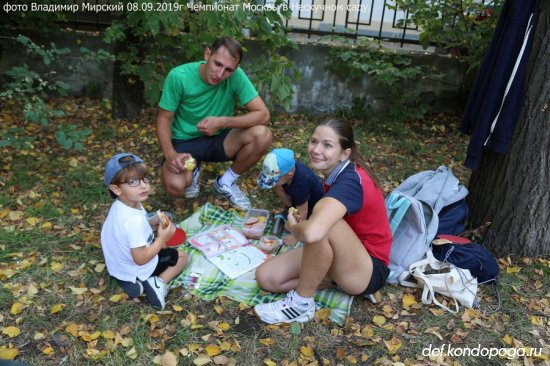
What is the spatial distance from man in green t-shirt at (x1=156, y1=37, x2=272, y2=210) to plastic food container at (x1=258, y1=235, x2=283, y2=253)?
51 cm

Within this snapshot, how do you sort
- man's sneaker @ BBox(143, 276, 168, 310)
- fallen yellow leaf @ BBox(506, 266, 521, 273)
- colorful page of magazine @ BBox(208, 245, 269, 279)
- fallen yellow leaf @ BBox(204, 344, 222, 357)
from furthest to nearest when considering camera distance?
fallen yellow leaf @ BBox(506, 266, 521, 273) < colorful page of magazine @ BBox(208, 245, 269, 279) < man's sneaker @ BBox(143, 276, 168, 310) < fallen yellow leaf @ BBox(204, 344, 222, 357)

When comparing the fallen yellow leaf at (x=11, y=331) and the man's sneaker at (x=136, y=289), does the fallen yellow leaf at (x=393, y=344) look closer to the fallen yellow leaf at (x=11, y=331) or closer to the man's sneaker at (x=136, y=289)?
the man's sneaker at (x=136, y=289)

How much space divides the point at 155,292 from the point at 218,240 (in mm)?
780

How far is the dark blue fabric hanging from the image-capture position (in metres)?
2.97

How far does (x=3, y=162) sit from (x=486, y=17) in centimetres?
523

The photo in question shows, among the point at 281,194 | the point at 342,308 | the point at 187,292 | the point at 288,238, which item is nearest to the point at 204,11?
the point at 281,194

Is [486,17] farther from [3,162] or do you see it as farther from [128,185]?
[3,162]

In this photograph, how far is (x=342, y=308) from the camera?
2896mm

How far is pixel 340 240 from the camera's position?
8.36ft

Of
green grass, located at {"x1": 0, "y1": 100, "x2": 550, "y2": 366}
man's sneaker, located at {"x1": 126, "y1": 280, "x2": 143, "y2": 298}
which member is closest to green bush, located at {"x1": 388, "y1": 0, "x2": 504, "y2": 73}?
green grass, located at {"x1": 0, "y1": 100, "x2": 550, "y2": 366}

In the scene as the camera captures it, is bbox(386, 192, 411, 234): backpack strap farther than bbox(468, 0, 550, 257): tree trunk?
Yes

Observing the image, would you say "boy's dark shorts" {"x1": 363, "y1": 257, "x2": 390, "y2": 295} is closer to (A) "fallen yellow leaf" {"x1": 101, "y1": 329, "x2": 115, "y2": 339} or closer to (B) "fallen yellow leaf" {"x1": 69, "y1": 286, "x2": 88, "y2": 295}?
(A) "fallen yellow leaf" {"x1": 101, "y1": 329, "x2": 115, "y2": 339}

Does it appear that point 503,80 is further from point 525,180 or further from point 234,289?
point 234,289

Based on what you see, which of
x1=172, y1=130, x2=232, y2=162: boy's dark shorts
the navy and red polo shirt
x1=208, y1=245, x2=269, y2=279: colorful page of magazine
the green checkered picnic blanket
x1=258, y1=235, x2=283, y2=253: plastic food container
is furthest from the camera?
x1=172, y1=130, x2=232, y2=162: boy's dark shorts
